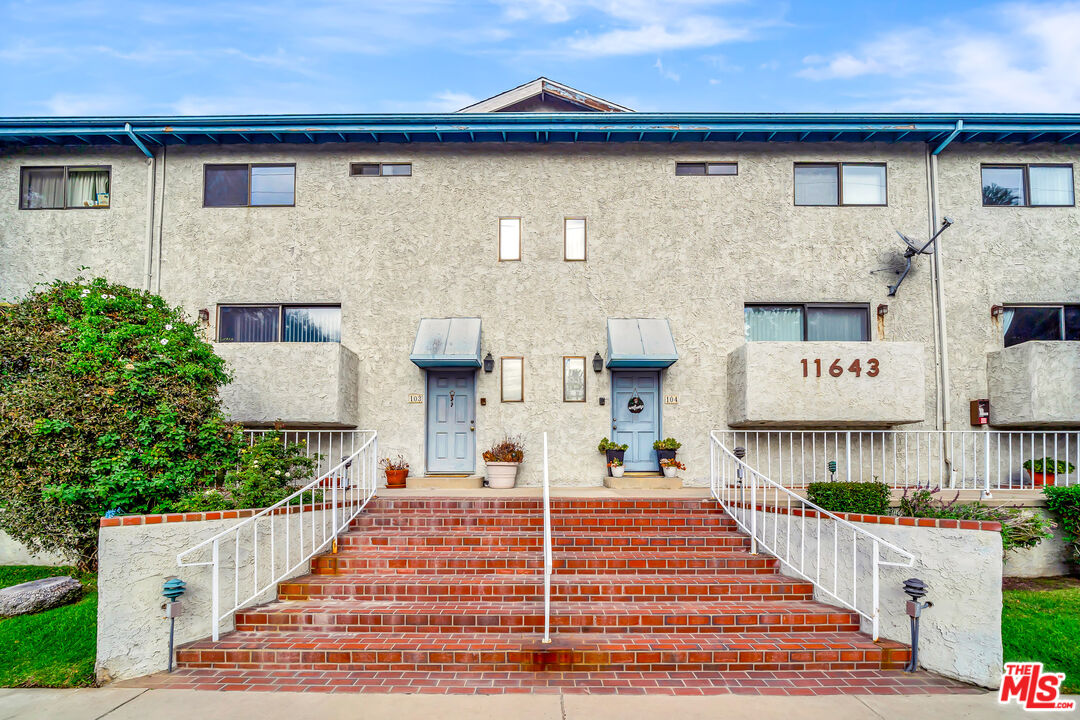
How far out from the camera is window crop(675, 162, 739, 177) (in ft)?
36.9

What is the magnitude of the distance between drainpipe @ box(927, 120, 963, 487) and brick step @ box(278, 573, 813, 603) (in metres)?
5.86

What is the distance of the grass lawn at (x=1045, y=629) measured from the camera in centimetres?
562

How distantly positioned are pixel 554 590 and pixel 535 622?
68cm

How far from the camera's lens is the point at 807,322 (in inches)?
431

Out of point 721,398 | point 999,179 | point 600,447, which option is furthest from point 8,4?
point 999,179

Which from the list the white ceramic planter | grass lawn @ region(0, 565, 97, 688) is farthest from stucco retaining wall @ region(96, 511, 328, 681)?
the white ceramic planter

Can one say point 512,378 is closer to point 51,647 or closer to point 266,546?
point 266,546

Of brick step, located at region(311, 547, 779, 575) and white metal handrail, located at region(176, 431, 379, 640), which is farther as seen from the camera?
brick step, located at region(311, 547, 779, 575)

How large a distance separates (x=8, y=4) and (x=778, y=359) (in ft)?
49.4

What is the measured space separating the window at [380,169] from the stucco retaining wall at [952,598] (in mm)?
9609

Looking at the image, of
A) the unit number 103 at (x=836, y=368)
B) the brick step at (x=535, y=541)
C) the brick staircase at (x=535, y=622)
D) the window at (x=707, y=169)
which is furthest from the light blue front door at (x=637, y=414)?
the window at (x=707, y=169)

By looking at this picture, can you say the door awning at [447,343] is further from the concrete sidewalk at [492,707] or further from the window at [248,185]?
the concrete sidewalk at [492,707]

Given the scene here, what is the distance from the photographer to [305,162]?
11.3 meters

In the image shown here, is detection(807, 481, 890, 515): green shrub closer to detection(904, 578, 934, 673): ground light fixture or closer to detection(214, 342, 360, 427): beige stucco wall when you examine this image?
detection(904, 578, 934, 673): ground light fixture
